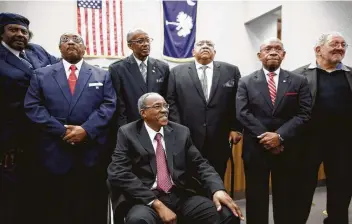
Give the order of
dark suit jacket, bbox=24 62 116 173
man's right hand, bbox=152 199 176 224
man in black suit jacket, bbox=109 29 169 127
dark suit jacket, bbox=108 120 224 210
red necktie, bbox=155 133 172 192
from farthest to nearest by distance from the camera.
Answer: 1. man in black suit jacket, bbox=109 29 169 127
2. dark suit jacket, bbox=24 62 116 173
3. red necktie, bbox=155 133 172 192
4. dark suit jacket, bbox=108 120 224 210
5. man's right hand, bbox=152 199 176 224

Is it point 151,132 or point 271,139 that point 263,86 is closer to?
point 271,139

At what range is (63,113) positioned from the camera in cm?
Result: 238

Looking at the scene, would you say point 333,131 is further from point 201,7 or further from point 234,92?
point 201,7

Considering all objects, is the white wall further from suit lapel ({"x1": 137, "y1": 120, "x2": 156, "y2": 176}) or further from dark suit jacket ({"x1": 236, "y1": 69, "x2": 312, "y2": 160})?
suit lapel ({"x1": 137, "y1": 120, "x2": 156, "y2": 176})

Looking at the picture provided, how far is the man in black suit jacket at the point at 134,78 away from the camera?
107 inches

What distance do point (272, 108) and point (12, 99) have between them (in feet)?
6.53

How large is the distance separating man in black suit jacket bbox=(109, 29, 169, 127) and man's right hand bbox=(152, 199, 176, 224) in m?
0.93

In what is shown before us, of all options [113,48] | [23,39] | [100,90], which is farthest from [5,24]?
[113,48]

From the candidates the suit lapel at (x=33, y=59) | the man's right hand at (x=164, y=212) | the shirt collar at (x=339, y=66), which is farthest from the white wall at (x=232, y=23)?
the man's right hand at (x=164, y=212)

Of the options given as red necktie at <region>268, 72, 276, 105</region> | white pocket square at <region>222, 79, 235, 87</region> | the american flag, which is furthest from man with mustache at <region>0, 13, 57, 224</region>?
the american flag

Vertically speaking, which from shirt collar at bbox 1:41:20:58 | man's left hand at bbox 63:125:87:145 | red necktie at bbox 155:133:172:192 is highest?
shirt collar at bbox 1:41:20:58

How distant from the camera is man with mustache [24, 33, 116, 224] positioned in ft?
7.66

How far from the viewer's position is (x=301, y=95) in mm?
2533

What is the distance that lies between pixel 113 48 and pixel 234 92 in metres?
3.56
